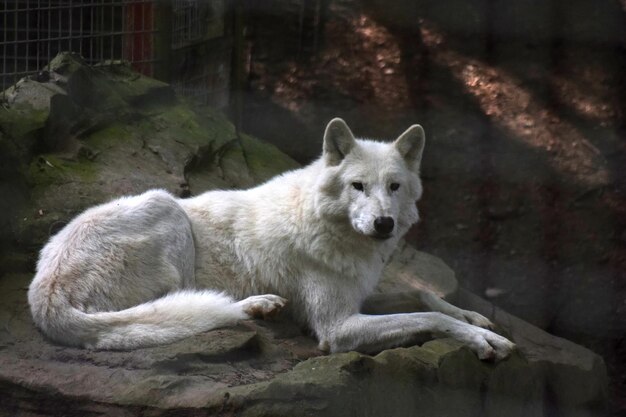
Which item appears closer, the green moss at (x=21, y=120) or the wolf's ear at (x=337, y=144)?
the wolf's ear at (x=337, y=144)

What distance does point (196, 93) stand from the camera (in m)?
8.70

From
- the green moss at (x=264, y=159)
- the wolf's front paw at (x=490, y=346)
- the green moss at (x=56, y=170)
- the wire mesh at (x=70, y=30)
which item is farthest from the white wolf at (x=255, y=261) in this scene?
the wire mesh at (x=70, y=30)

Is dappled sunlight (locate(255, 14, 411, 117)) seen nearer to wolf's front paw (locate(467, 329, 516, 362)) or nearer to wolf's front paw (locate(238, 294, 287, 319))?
wolf's front paw (locate(238, 294, 287, 319))

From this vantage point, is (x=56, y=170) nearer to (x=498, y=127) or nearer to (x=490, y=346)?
(x=490, y=346)

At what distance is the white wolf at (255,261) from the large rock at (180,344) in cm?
14

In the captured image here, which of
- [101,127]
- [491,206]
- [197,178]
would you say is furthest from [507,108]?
[101,127]

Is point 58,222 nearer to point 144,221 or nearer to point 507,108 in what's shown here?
point 144,221

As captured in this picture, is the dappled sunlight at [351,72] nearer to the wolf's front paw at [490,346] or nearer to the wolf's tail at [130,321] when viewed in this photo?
the wolf's front paw at [490,346]

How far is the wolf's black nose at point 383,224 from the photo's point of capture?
5508 millimetres

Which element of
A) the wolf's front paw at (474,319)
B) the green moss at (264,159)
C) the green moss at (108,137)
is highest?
the green moss at (108,137)

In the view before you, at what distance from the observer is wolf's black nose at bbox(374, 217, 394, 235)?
5.51 metres

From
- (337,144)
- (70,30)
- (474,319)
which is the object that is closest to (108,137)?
(70,30)

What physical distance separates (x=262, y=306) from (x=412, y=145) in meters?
1.45

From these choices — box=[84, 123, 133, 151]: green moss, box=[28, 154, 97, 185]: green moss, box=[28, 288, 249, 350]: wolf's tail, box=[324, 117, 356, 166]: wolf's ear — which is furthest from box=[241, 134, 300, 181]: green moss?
box=[28, 288, 249, 350]: wolf's tail
